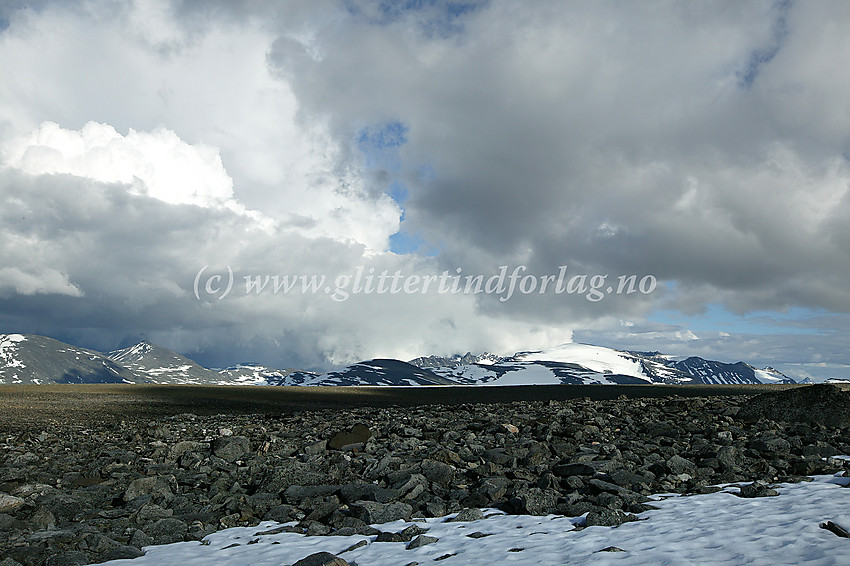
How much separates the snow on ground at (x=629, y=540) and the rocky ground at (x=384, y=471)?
508 millimetres

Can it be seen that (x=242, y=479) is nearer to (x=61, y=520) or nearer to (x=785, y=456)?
(x=61, y=520)

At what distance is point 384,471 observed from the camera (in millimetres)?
16312

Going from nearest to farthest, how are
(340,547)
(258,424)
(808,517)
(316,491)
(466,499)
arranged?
(808,517) < (340,547) < (466,499) < (316,491) < (258,424)

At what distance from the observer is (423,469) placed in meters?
15.6

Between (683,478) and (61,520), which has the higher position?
(683,478)

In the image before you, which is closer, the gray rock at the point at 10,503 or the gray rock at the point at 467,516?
the gray rock at the point at 467,516

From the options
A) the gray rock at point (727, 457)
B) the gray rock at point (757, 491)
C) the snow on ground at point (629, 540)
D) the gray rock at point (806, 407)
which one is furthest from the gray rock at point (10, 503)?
the gray rock at point (806, 407)

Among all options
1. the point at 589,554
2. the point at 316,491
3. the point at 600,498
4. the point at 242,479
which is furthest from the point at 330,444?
the point at 589,554

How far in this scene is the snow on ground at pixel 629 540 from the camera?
837cm

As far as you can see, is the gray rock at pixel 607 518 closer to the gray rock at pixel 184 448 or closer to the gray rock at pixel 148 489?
the gray rock at pixel 148 489

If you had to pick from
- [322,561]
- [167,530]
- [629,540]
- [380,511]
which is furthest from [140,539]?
[629,540]

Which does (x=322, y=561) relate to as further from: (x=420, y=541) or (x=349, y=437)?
(x=349, y=437)

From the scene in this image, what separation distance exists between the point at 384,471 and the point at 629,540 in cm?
847

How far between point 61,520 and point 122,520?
1.67 metres
